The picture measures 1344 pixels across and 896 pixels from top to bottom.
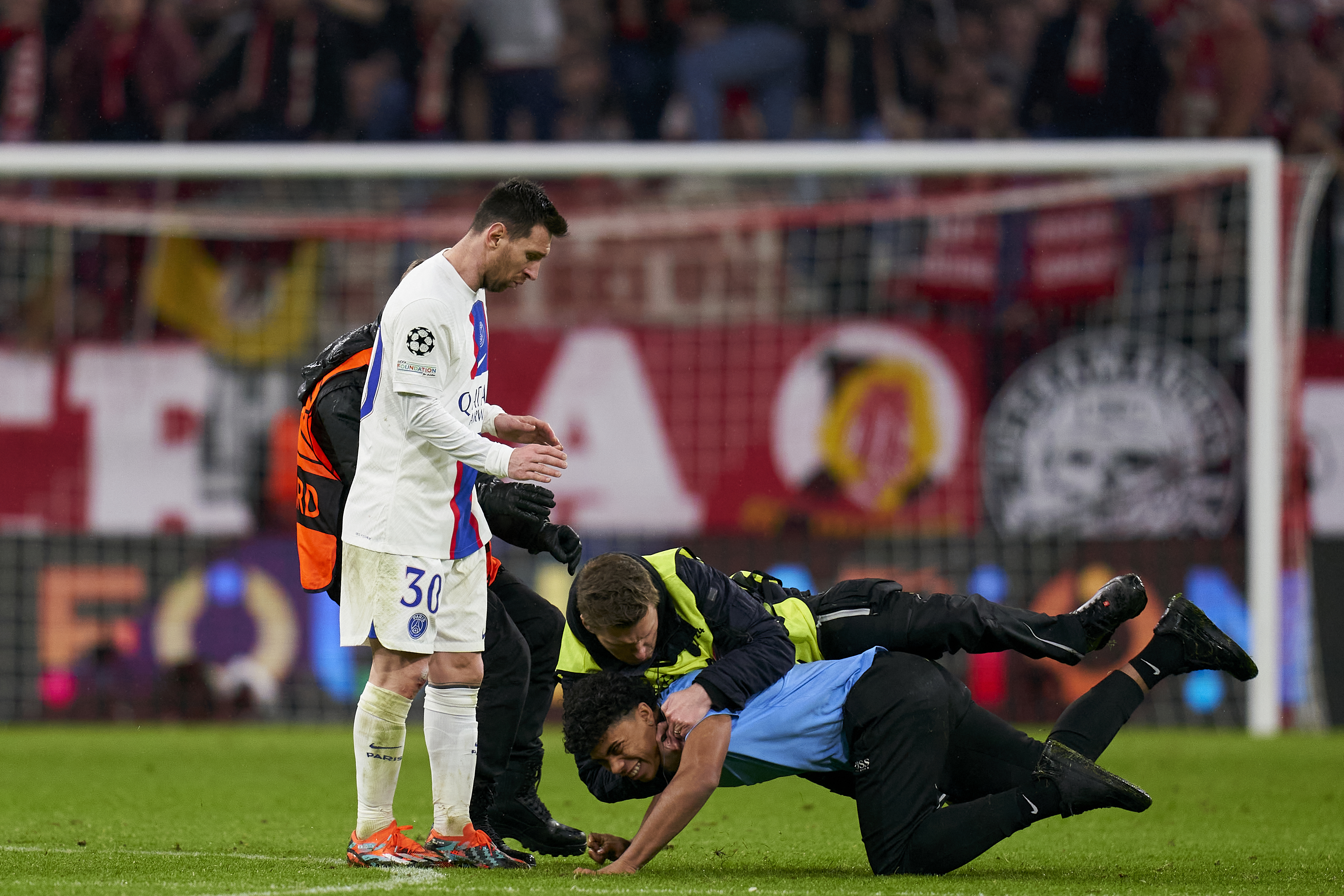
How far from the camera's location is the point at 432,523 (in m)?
4.39

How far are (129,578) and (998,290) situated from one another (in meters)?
5.73

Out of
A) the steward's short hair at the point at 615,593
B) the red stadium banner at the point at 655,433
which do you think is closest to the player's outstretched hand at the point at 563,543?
the steward's short hair at the point at 615,593

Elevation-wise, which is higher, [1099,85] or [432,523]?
[1099,85]

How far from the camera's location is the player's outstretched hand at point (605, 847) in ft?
14.4

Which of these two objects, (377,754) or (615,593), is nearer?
(615,593)

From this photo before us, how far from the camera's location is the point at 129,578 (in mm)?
9859

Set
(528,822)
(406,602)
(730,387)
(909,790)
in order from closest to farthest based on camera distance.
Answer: (909,790) < (406,602) < (528,822) < (730,387)

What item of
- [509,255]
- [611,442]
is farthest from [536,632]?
[611,442]

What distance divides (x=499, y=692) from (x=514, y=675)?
73 mm

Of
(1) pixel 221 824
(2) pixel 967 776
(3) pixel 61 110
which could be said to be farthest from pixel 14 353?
(2) pixel 967 776

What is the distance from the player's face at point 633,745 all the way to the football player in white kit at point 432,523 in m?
0.52

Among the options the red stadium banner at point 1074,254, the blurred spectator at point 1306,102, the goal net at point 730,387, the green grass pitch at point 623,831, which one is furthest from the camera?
the blurred spectator at point 1306,102

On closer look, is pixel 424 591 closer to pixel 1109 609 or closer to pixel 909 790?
pixel 909 790

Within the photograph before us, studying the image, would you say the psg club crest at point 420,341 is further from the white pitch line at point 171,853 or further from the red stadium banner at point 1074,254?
the red stadium banner at point 1074,254
